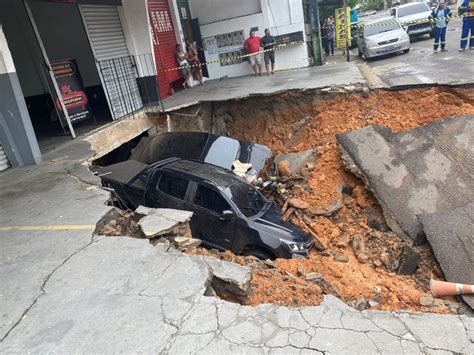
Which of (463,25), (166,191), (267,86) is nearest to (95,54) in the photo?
(267,86)

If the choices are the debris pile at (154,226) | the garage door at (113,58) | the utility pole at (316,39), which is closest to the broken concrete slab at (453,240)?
the debris pile at (154,226)

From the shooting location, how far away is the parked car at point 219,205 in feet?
20.2

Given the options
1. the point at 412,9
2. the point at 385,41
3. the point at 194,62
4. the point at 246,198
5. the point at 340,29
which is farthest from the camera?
the point at 340,29

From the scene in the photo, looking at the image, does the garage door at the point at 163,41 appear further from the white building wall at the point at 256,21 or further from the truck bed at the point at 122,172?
the truck bed at the point at 122,172

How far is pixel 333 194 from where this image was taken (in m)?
7.65

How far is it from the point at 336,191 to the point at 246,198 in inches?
82.6

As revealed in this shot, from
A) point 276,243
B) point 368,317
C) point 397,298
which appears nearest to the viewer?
point 368,317

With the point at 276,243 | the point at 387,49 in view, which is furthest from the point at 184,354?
the point at 387,49

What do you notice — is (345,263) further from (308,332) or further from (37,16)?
(37,16)

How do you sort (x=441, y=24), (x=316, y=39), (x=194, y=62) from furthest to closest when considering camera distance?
(x=316, y=39) → (x=194, y=62) → (x=441, y=24)

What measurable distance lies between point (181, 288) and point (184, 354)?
2.67ft

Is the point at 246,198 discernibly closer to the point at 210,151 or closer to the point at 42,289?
the point at 210,151

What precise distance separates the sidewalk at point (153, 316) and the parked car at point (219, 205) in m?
1.91

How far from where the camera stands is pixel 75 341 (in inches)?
130
